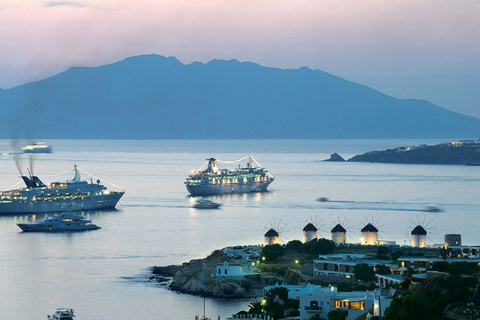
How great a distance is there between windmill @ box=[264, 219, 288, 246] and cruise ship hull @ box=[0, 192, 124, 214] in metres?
14.0

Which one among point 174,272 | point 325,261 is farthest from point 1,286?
point 325,261

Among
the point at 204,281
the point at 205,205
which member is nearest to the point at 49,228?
the point at 205,205

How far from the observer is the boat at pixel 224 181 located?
7112cm

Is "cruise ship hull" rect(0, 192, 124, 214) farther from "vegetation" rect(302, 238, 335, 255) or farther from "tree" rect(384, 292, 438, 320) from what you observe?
"tree" rect(384, 292, 438, 320)

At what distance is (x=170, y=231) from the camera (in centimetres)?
4600

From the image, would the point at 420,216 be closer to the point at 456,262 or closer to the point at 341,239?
the point at 341,239

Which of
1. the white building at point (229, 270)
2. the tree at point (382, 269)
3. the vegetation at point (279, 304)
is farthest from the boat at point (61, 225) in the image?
the vegetation at point (279, 304)

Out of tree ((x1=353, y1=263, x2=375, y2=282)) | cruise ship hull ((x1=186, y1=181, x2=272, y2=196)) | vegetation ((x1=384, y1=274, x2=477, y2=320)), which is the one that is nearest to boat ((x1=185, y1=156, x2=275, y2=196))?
cruise ship hull ((x1=186, y1=181, x2=272, y2=196))

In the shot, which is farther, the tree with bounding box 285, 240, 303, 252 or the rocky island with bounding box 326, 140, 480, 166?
the rocky island with bounding box 326, 140, 480, 166

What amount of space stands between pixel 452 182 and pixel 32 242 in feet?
160

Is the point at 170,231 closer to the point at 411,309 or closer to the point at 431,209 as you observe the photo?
the point at 431,209

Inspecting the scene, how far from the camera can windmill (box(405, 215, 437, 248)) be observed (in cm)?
3406

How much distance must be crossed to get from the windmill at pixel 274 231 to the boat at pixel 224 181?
22.1 meters

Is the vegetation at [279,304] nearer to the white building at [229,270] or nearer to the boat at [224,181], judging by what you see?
the white building at [229,270]
